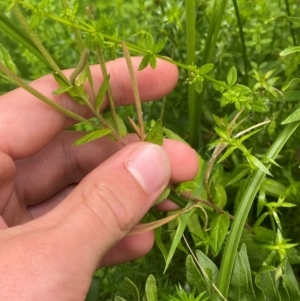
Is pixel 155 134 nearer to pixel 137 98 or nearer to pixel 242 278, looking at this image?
pixel 137 98

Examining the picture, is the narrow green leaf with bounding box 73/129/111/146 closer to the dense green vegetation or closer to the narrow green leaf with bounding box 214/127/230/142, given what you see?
the dense green vegetation

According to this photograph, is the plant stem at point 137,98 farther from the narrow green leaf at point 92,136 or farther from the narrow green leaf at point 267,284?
the narrow green leaf at point 267,284

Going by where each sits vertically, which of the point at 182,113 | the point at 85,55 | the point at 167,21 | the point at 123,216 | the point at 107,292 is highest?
the point at 85,55

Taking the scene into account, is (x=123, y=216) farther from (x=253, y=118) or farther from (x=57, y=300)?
(x=253, y=118)

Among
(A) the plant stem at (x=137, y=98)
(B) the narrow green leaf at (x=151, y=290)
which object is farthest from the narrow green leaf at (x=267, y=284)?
(A) the plant stem at (x=137, y=98)

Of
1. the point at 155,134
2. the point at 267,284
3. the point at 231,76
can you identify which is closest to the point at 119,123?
the point at 155,134

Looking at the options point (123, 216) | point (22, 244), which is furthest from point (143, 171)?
point (22, 244)

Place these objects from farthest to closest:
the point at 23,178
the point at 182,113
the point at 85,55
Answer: the point at 182,113
the point at 23,178
the point at 85,55

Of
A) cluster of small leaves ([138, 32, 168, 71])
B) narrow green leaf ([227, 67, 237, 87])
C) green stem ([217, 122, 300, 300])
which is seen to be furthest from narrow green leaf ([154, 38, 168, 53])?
green stem ([217, 122, 300, 300])
